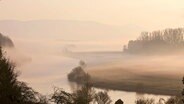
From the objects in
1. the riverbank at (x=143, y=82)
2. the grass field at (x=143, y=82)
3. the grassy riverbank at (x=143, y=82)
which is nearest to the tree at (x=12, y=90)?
the riverbank at (x=143, y=82)

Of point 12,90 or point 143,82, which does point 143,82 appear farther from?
point 12,90

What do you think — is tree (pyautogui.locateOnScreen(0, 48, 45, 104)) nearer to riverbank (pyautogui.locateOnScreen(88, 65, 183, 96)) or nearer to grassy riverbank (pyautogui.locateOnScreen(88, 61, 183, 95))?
riverbank (pyautogui.locateOnScreen(88, 65, 183, 96))

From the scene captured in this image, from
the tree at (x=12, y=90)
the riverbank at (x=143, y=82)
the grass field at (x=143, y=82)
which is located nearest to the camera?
the tree at (x=12, y=90)

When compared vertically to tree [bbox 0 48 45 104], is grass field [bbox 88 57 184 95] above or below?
above

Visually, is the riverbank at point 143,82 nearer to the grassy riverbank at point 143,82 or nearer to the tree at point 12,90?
the grassy riverbank at point 143,82

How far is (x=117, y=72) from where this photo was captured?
602 ft

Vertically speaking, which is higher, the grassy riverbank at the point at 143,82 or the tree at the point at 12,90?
the grassy riverbank at the point at 143,82

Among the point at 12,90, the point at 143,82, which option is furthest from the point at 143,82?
the point at 12,90

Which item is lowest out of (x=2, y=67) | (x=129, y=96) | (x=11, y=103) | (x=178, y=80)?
(x=11, y=103)

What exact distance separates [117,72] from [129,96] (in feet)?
214

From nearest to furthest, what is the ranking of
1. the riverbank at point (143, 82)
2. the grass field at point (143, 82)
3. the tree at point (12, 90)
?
A: the tree at point (12, 90) → the riverbank at point (143, 82) → the grass field at point (143, 82)

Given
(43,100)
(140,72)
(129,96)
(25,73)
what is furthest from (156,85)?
(43,100)

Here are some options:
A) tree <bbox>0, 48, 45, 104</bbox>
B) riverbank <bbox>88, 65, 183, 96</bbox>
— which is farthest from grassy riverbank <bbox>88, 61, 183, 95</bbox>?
tree <bbox>0, 48, 45, 104</bbox>

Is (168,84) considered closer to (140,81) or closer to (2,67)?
(140,81)
